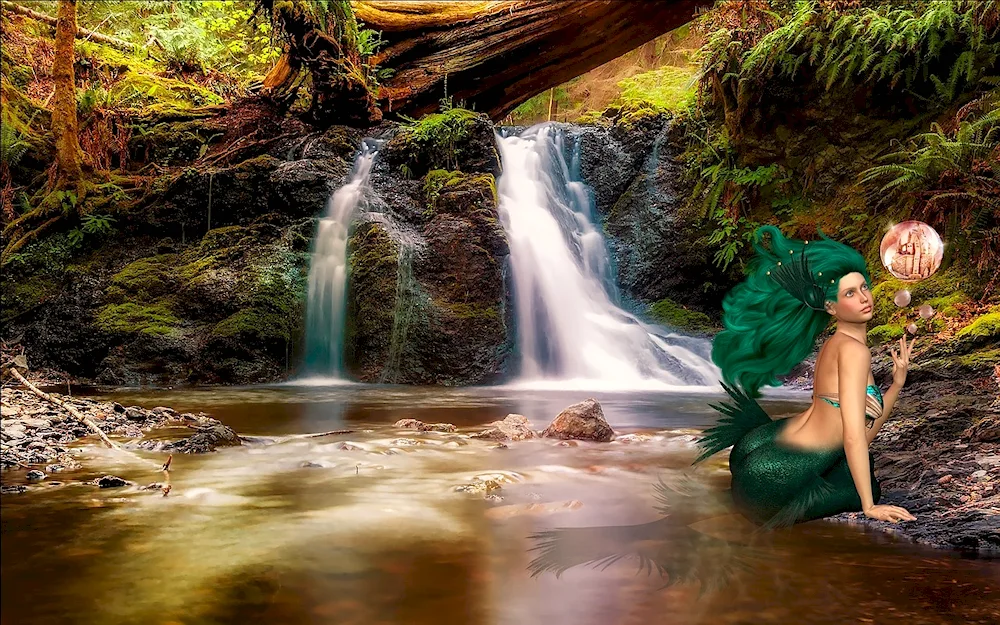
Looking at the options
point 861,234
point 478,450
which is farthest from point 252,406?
point 861,234

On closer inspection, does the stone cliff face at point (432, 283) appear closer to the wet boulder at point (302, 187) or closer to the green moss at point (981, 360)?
the wet boulder at point (302, 187)

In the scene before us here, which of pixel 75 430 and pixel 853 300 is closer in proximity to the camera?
pixel 853 300

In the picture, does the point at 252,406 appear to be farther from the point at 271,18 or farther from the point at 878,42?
the point at 878,42

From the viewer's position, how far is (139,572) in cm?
130

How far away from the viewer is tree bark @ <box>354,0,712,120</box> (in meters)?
9.40

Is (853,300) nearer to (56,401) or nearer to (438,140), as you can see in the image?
(56,401)

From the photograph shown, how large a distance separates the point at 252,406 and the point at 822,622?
405 centimetres

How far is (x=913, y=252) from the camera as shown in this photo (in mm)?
1703

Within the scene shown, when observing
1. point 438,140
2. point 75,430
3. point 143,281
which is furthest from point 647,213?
point 75,430

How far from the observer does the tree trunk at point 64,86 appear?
1704 mm

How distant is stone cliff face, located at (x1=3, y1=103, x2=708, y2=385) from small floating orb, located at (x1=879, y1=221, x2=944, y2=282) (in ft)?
18.4

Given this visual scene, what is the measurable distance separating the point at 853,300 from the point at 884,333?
4.81m

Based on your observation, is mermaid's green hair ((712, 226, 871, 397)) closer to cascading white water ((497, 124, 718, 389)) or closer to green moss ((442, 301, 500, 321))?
cascading white water ((497, 124, 718, 389))

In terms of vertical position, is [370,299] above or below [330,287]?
below
